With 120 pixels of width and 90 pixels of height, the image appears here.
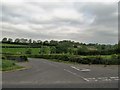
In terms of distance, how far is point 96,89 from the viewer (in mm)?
11562

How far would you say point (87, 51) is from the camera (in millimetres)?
57250

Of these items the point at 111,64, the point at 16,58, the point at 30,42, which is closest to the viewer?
the point at 111,64

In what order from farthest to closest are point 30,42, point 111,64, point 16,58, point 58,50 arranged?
point 30,42, point 58,50, point 16,58, point 111,64

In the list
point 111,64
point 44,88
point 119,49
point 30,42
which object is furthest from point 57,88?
point 30,42

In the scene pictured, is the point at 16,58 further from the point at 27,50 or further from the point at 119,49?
the point at 27,50

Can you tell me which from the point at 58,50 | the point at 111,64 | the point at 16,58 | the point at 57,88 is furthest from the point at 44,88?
the point at 58,50

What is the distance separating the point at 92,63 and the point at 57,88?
22.7 metres

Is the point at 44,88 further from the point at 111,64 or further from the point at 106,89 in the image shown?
the point at 111,64

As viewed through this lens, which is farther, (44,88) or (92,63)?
(92,63)

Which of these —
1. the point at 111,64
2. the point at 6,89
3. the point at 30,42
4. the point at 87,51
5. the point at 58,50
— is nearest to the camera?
the point at 6,89

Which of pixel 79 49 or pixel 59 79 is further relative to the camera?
pixel 79 49

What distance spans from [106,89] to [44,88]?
308cm

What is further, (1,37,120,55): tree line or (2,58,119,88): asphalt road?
(1,37,120,55): tree line

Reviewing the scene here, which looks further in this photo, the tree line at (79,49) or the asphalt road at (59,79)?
the tree line at (79,49)
